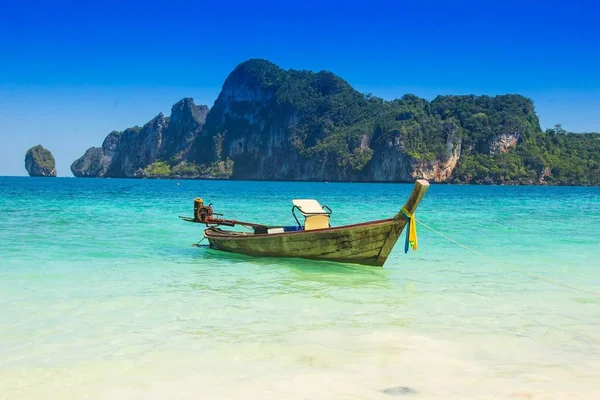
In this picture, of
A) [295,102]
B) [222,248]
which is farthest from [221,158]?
[222,248]

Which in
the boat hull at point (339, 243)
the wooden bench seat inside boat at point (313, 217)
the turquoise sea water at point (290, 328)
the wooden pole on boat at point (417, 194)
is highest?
the wooden pole on boat at point (417, 194)

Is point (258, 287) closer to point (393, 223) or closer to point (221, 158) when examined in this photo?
point (393, 223)

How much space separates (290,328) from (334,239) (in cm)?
465

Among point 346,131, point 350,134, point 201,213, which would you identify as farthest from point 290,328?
→ point 346,131

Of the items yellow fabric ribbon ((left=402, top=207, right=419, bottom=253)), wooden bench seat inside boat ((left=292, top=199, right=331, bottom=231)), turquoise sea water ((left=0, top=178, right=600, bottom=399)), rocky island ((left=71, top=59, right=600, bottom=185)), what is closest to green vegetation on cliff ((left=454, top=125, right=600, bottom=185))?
rocky island ((left=71, top=59, right=600, bottom=185))

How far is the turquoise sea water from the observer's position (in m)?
5.09

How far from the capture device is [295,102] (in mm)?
180875

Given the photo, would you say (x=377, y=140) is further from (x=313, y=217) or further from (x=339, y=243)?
(x=339, y=243)

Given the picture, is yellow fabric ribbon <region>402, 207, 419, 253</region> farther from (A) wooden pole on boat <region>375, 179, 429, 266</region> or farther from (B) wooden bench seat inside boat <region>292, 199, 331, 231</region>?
(B) wooden bench seat inside boat <region>292, 199, 331, 231</region>

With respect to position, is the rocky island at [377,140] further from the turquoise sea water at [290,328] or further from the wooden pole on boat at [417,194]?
the wooden pole on boat at [417,194]

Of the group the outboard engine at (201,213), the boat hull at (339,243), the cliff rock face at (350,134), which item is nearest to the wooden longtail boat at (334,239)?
the boat hull at (339,243)

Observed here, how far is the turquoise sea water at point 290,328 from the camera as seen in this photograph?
509 centimetres

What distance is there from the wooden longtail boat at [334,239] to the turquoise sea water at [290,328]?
249mm

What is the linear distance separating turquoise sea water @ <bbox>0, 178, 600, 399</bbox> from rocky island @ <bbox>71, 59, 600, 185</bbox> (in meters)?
130
